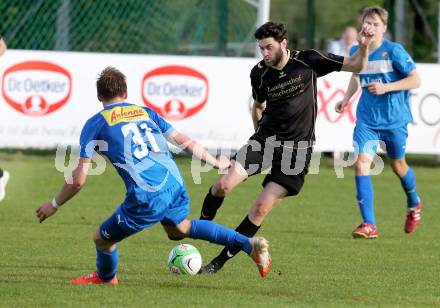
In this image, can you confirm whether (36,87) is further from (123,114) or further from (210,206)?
(123,114)

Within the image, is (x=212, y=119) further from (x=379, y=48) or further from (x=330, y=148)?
(x=379, y=48)

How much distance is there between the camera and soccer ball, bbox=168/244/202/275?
7.38 m

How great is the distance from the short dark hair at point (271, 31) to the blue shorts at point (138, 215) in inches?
56.2

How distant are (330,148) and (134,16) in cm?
495

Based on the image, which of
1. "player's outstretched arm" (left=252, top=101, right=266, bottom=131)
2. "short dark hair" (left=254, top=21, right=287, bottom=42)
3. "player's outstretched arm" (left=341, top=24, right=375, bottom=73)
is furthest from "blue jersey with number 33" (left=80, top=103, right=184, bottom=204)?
"player's outstretched arm" (left=341, top=24, right=375, bottom=73)

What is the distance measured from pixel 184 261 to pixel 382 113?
3183 millimetres

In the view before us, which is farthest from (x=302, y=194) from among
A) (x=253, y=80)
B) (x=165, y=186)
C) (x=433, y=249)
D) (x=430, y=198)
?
(x=165, y=186)

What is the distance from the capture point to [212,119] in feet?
49.2

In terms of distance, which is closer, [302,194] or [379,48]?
[379,48]

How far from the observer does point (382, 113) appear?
9.83 metres

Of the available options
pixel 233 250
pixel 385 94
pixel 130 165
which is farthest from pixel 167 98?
pixel 130 165

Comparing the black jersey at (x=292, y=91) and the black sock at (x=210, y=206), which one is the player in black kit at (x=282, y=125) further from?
the black sock at (x=210, y=206)

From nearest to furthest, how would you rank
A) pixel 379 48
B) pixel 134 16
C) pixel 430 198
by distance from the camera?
pixel 379 48, pixel 430 198, pixel 134 16

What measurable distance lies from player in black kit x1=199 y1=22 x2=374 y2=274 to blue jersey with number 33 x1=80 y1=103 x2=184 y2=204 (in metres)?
1.13
